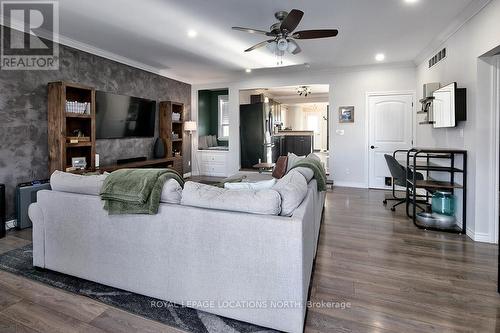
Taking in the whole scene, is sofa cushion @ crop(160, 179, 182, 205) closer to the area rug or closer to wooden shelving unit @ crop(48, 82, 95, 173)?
the area rug

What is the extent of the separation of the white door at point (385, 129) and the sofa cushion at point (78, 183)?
5.53 m

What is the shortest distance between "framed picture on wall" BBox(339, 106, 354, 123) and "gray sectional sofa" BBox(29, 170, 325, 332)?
4.69 meters

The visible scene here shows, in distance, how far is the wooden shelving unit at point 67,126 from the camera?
4047 millimetres

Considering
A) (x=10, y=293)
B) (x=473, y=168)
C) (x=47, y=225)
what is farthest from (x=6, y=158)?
(x=473, y=168)

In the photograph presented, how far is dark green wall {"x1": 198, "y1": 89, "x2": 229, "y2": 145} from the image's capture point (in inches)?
326

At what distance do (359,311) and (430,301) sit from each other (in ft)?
1.82

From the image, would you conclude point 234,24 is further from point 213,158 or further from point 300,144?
point 300,144

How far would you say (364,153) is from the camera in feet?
21.0

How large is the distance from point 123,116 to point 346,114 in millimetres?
4598

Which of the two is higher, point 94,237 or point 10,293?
point 94,237

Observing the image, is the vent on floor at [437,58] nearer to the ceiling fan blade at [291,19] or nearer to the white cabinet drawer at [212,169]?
the ceiling fan blade at [291,19]

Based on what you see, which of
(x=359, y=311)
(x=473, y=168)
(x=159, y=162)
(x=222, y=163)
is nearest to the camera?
(x=359, y=311)

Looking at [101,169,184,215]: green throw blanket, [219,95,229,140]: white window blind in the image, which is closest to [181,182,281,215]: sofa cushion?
[101,169,184,215]: green throw blanket

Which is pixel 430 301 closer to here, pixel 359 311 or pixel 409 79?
pixel 359 311
